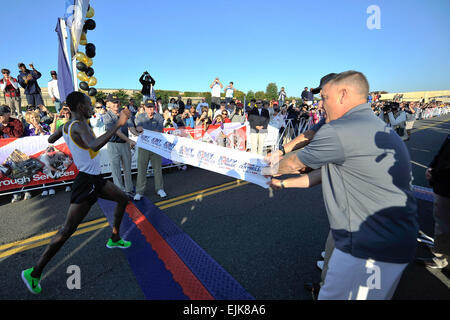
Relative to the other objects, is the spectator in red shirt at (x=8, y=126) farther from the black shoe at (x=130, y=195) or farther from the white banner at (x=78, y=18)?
the black shoe at (x=130, y=195)

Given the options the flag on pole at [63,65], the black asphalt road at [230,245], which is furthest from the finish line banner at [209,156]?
the flag on pole at [63,65]

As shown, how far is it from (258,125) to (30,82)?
10.8 m

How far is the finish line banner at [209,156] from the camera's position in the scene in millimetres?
2988

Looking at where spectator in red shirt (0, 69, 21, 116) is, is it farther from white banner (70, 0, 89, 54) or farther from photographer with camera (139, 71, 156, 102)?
white banner (70, 0, 89, 54)

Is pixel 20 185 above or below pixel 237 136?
below

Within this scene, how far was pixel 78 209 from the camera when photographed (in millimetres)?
2619

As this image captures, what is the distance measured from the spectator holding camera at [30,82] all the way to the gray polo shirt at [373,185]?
13549mm

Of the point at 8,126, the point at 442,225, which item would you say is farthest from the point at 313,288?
the point at 8,126

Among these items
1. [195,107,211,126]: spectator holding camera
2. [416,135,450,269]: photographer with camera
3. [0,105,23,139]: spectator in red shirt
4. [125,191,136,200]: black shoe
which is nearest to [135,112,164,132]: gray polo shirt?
[125,191,136,200]: black shoe

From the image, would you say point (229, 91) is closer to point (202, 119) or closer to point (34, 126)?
point (202, 119)

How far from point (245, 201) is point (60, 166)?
4.95 m

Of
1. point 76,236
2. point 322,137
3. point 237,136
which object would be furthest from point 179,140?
point 237,136
